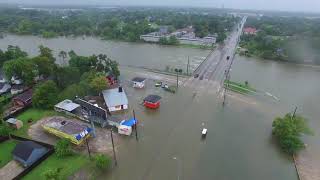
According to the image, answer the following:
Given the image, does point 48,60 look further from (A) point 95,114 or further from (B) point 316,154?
(B) point 316,154

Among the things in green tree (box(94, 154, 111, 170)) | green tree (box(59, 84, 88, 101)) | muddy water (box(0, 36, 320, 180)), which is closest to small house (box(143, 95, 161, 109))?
muddy water (box(0, 36, 320, 180))

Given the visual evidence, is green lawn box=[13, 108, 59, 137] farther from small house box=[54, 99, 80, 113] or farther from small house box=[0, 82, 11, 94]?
small house box=[0, 82, 11, 94]

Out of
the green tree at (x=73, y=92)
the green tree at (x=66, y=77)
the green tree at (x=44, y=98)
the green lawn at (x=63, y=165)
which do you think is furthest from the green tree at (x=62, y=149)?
the green tree at (x=66, y=77)

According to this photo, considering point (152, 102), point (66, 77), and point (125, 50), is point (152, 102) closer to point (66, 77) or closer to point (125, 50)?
point (66, 77)

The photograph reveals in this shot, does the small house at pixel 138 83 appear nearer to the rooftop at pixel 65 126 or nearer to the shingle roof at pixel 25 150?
the rooftop at pixel 65 126

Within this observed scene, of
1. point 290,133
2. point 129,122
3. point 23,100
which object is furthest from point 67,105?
point 290,133
